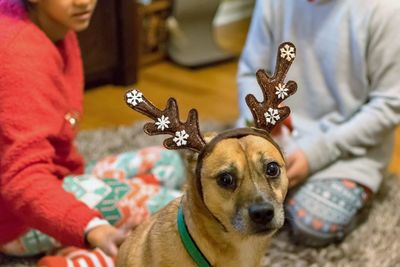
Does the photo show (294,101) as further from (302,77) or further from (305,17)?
(305,17)

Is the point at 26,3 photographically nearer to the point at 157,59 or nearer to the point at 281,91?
the point at 281,91

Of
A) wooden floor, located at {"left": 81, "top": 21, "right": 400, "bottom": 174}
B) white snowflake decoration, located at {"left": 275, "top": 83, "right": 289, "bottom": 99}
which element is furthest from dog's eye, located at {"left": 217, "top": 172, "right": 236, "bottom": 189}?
wooden floor, located at {"left": 81, "top": 21, "right": 400, "bottom": 174}

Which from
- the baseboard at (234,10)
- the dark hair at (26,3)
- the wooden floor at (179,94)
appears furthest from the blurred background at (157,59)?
the dark hair at (26,3)

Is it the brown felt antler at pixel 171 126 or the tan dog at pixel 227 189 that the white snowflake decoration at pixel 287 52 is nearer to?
the tan dog at pixel 227 189

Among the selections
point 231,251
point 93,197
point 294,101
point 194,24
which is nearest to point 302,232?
point 294,101

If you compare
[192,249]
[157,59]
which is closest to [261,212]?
[192,249]

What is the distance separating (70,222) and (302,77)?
61 centimetres

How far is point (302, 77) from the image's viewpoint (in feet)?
4.36

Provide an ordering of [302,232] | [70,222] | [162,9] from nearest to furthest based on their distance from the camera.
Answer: [70,222]
[302,232]
[162,9]

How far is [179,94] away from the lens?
1.95 meters

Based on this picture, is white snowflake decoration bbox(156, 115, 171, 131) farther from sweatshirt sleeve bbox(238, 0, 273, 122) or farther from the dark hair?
sweatshirt sleeve bbox(238, 0, 273, 122)

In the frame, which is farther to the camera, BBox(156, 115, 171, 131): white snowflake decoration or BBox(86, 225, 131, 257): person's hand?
BBox(86, 225, 131, 257): person's hand

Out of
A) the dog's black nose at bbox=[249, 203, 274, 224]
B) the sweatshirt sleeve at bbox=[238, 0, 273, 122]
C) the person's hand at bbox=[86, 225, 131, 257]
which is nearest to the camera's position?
the dog's black nose at bbox=[249, 203, 274, 224]

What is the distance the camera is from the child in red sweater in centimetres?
95
